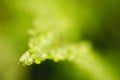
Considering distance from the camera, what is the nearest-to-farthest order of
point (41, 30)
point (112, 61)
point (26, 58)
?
point (26, 58), point (41, 30), point (112, 61)

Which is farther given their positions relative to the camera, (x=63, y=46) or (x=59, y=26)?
(x=59, y=26)

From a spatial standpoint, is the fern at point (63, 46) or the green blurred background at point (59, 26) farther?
the green blurred background at point (59, 26)

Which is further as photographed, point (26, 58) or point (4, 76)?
point (4, 76)

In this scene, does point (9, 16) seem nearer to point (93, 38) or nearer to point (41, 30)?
point (41, 30)

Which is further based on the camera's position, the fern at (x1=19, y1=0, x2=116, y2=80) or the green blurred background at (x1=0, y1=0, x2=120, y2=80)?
the green blurred background at (x1=0, y1=0, x2=120, y2=80)

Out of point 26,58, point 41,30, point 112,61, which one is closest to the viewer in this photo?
point 26,58

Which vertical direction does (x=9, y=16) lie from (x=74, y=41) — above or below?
above

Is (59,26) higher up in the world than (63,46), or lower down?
higher up

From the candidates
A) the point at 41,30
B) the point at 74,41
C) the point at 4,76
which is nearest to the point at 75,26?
the point at 74,41
